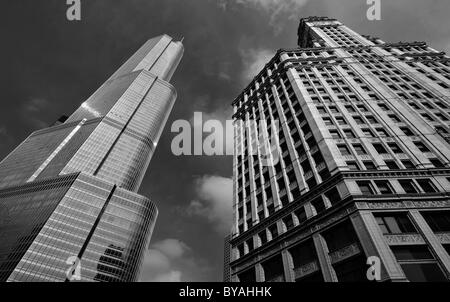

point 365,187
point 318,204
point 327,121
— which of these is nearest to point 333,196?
point 318,204

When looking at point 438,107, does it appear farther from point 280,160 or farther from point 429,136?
point 280,160

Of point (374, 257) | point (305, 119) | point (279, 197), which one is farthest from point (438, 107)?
point (374, 257)

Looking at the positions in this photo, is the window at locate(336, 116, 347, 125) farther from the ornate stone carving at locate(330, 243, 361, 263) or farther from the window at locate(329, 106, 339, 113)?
the ornate stone carving at locate(330, 243, 361, 263)

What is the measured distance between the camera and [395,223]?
2442cm

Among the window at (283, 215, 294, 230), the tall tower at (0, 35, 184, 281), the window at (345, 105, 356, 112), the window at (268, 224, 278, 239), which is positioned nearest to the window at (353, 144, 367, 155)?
the window at (345, 105, 356, 112)

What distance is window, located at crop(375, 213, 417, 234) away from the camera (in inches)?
936

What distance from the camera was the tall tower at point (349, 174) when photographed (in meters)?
23.3

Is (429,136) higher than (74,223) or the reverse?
the reverse

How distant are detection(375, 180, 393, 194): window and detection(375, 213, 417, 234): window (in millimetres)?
2839

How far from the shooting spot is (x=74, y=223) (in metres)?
113

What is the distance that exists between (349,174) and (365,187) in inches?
73.0

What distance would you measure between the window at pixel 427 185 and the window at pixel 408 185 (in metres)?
0.72

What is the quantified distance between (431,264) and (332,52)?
48.1 meters

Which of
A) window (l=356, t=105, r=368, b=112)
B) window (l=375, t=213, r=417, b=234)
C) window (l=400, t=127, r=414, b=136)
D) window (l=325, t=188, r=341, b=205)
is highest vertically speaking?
window (l=356, t=105, r=368, b=112)
